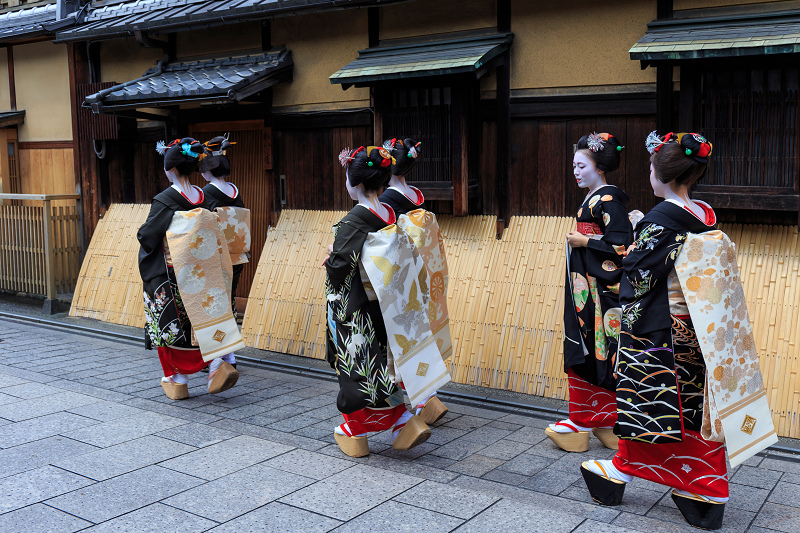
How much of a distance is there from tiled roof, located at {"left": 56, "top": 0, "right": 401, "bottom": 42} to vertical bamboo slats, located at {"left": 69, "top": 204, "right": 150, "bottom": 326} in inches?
94.9

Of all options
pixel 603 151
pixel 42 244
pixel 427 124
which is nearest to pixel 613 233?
pixel 603 151

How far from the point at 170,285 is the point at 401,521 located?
338 cm

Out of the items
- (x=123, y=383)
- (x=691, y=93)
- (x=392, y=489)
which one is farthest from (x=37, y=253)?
(x=691, y=93)

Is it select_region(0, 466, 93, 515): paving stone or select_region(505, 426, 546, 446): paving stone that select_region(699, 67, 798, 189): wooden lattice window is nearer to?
select_region(505, 426, 546, 446): paving stone

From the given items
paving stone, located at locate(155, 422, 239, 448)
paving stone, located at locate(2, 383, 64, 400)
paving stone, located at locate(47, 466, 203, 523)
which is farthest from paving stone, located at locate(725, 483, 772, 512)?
paving stone, located at locate(2, 383, 64, 400)

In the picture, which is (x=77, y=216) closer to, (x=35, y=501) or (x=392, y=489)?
(x=35, y=501)

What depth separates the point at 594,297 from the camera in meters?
4.87

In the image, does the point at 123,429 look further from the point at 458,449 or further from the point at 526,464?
the point at 526,464

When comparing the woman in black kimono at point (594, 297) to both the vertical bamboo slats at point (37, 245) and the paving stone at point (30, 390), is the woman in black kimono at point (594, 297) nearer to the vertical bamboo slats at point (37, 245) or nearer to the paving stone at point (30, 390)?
the paving stone at point (30, 390)

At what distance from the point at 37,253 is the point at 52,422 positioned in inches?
224

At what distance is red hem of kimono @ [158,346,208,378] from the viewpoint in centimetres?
632

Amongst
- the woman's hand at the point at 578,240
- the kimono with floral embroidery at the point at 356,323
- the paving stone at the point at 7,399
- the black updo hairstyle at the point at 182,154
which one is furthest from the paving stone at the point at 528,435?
the paving stone at the point at 7,399

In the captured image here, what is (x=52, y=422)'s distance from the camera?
5.64 meters

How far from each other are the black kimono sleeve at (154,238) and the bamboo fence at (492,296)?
1.96 meters
